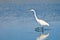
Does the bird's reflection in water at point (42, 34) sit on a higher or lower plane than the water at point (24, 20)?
lower

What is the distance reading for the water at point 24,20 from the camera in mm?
1369

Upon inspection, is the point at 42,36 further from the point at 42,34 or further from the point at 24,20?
the point at 24,20

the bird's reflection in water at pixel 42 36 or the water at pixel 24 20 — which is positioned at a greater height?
the water at pixel 24 20

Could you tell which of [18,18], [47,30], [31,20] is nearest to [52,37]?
[47,30]

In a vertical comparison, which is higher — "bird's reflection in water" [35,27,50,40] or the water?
the water

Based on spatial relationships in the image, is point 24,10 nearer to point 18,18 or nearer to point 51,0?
point 18,18

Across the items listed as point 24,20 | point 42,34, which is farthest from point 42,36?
point 24,20

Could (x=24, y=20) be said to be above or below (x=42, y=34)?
above

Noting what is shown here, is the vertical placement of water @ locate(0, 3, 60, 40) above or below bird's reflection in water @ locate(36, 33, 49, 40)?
above

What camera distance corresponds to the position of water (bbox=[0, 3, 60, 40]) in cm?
137

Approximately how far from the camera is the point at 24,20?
1489 mm

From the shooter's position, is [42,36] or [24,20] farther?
[24,20]

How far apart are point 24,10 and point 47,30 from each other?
0.90 feet

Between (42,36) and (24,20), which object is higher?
(24,20)
